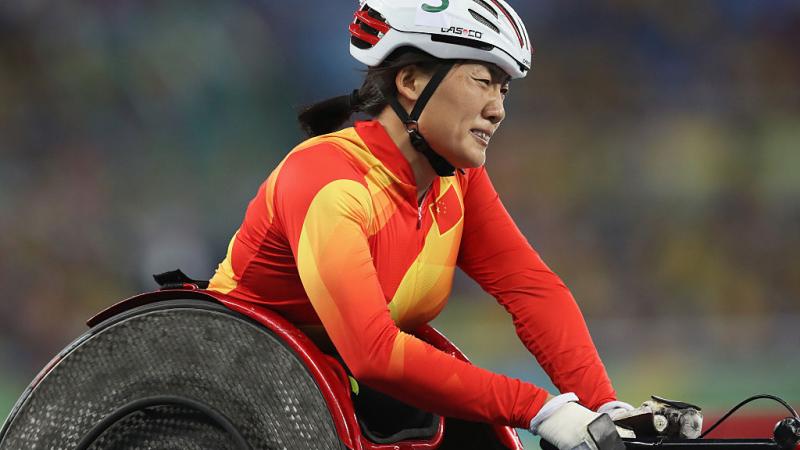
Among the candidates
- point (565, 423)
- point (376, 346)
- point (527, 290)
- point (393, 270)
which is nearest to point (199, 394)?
point (376, 346)

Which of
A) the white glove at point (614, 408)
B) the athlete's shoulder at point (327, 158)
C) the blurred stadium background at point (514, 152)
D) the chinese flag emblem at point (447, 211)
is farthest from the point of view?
the blurred stadium background at point (514, 152)

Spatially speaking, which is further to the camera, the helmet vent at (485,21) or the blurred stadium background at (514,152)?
the blurred stadium background at (514,152)

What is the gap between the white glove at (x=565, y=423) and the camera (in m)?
1.86

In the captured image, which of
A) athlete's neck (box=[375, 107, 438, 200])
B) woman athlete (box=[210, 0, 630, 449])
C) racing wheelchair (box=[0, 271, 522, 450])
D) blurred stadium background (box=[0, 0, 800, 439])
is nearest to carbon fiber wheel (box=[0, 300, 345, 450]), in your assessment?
racing wheelchair (box=[0, 271, 522, 450])

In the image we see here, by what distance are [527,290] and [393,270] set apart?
41cm

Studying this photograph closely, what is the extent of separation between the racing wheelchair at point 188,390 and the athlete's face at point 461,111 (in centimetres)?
47

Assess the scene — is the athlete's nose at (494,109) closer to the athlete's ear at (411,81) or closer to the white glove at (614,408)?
the athlete's ear at (411,81)

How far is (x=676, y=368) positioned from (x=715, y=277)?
1215 millimetres

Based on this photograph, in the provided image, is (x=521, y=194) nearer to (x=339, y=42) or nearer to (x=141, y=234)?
(x=339, y=42)

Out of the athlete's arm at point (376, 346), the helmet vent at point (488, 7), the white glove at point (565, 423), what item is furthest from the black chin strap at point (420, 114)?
the white glove at point (565, 423)

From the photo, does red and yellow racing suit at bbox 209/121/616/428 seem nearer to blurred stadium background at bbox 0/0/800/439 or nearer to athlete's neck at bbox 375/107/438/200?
athlete's neck at bbox 375/107/438/200

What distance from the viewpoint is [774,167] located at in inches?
262

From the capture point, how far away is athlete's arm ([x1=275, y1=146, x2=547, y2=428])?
76.1 inches

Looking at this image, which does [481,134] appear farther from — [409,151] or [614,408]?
[614,408]
